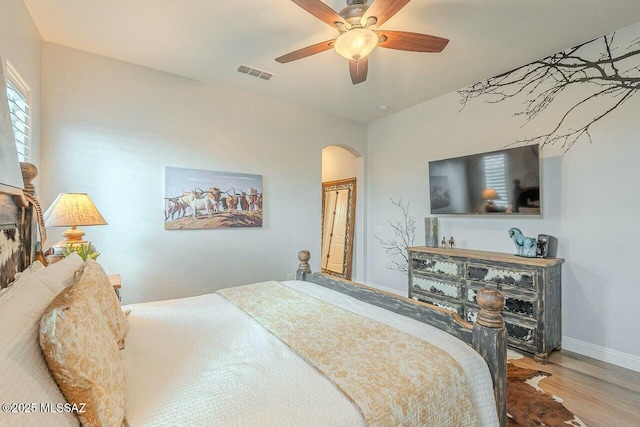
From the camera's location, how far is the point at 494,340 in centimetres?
125

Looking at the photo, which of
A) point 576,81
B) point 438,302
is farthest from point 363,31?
point 438,302

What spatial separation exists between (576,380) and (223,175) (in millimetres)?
3807

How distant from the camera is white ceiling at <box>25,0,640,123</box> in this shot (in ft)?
7.26

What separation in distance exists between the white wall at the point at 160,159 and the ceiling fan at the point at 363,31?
1766 mm

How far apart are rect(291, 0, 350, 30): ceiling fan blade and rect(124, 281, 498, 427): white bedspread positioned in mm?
1795

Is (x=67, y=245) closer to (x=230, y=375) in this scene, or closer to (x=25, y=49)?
(x=25, y=49)

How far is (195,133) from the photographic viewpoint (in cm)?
343

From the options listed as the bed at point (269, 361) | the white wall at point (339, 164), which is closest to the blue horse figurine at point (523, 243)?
the bed at point (269, 361)

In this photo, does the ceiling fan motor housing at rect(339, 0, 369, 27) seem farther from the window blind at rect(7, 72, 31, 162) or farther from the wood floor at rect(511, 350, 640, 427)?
the wood floor at rect(511, 350, 640, 427)

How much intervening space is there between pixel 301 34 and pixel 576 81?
2.57 metres

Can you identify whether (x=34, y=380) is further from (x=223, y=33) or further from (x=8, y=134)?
(x=223, y=33)

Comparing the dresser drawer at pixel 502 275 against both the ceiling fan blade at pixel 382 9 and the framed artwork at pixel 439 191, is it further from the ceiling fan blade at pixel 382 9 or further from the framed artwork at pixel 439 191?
the ceiling fan blade at pixel 382 9

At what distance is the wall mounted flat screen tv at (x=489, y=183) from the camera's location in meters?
2.90

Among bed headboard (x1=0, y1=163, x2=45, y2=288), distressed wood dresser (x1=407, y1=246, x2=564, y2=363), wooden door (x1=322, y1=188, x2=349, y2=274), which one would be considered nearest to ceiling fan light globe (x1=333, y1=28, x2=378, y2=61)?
bed headboard (x1=0, y1=163, x2=45, y2=288)
